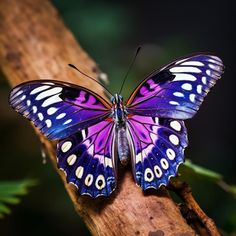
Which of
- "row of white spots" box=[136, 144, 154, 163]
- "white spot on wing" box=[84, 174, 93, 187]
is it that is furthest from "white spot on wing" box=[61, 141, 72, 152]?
"row of white spots" box=[136, 144, 154, 163]

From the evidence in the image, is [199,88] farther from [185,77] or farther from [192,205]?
[192,205]

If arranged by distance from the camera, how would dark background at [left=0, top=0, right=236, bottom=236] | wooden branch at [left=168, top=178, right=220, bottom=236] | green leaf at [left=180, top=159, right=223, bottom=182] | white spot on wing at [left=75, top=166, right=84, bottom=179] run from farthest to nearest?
1. dark background at [left=0, top=0, right=236, bottom=236]
2. green leaf at [left=180, top=159, right=223, bottom=182]
3. white spot on wing at [left=75, top=166, right=84, bottom=179]
4. wooden branch at [left=168, top=178, right=220, bottom=236]

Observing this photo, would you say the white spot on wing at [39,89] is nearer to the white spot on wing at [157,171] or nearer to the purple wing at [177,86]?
the purple wing at [177,86]

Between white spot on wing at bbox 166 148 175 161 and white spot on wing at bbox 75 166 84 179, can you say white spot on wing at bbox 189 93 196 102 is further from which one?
white spot on wing at bbox 75 166 84 179

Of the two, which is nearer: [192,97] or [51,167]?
[192,97]

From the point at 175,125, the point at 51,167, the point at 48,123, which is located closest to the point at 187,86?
the point at 175,125

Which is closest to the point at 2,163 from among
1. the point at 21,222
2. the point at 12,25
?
the point at 21,222
